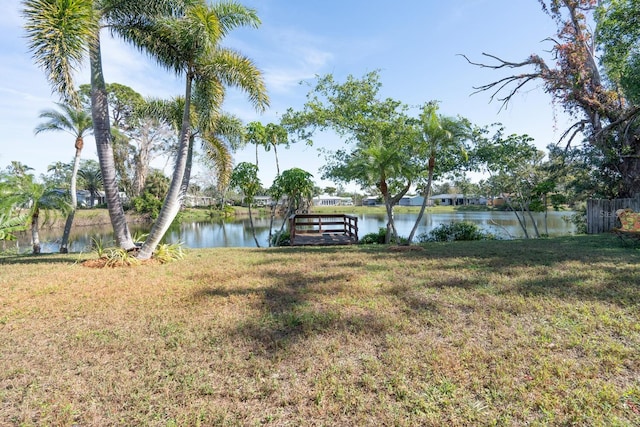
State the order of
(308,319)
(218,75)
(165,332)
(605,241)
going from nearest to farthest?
(165,332)
(308,319)
(218,75)
(605,241)

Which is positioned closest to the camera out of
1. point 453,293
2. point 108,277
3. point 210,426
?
point 210,426

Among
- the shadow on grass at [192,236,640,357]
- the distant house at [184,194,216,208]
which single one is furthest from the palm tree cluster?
the distant house at [184,194,216,208]

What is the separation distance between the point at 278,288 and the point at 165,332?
180 cm

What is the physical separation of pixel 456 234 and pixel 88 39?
13.5m

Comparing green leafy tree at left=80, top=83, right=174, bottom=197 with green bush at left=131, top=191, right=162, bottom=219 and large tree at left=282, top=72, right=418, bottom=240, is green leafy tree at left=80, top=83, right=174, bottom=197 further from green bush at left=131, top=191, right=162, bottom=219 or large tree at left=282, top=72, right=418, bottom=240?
large tree at left=282, top=72, right=418, bottom=240

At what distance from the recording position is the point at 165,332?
10.2 feet

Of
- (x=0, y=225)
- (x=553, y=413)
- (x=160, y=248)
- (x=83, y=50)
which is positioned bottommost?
(x=553, y=413)

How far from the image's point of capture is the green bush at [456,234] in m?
13.0

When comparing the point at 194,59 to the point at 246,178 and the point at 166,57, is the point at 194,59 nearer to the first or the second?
the point at 166,57

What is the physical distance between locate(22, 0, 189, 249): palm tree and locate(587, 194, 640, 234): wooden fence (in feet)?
48.6

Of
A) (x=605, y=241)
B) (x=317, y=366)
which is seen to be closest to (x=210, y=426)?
(x=317, y=366)

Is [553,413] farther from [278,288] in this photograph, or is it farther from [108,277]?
[108,277]

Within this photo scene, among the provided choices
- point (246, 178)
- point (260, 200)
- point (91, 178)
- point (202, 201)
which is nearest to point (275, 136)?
point (246, 178)

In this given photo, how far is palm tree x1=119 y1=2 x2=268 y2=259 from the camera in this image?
21.3 ft
